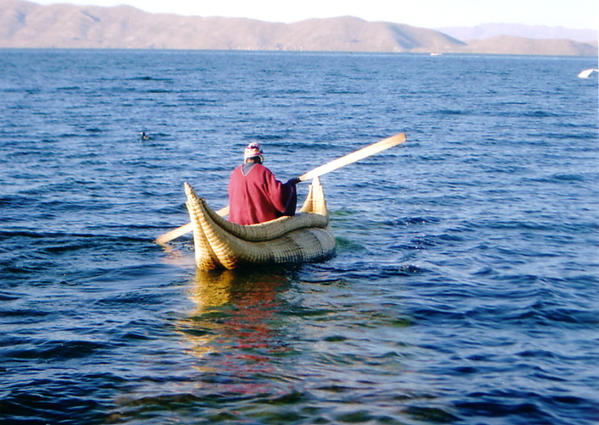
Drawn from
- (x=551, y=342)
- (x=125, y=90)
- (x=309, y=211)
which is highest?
(x=125, y=90)

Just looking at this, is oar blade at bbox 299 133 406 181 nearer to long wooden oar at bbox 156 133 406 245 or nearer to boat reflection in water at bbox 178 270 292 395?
long wooden oar at bbox 156 133 406 245

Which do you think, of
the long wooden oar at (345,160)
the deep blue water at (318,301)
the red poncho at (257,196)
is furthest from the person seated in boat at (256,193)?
the deep blue water at (318,301)

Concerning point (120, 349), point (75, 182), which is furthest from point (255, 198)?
point (75, 182)

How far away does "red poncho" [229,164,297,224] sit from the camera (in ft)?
36.9

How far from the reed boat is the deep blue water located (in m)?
0.29

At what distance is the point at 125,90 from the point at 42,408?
5459 centimetres

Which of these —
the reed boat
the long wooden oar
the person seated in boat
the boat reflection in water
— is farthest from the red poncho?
the boat reflection in water

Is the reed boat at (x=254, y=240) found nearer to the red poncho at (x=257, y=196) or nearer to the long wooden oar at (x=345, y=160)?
the red poncho at (x=257, y=196)

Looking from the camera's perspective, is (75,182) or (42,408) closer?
(42,408)

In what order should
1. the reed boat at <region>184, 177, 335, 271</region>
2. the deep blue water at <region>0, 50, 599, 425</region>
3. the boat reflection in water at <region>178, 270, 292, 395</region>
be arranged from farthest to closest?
the reed boat at <region>184, 177, 335, 271</region> < the boat reflection in water at <region>178, 270, 292, 395</region> < the deep blue water at <region>0, 50, 599, 425</region>

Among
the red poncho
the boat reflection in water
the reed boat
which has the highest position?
the red poncho

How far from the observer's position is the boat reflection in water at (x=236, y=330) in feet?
24.5

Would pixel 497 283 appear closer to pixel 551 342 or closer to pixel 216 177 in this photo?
pixel 551 342

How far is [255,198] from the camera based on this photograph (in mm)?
11523
